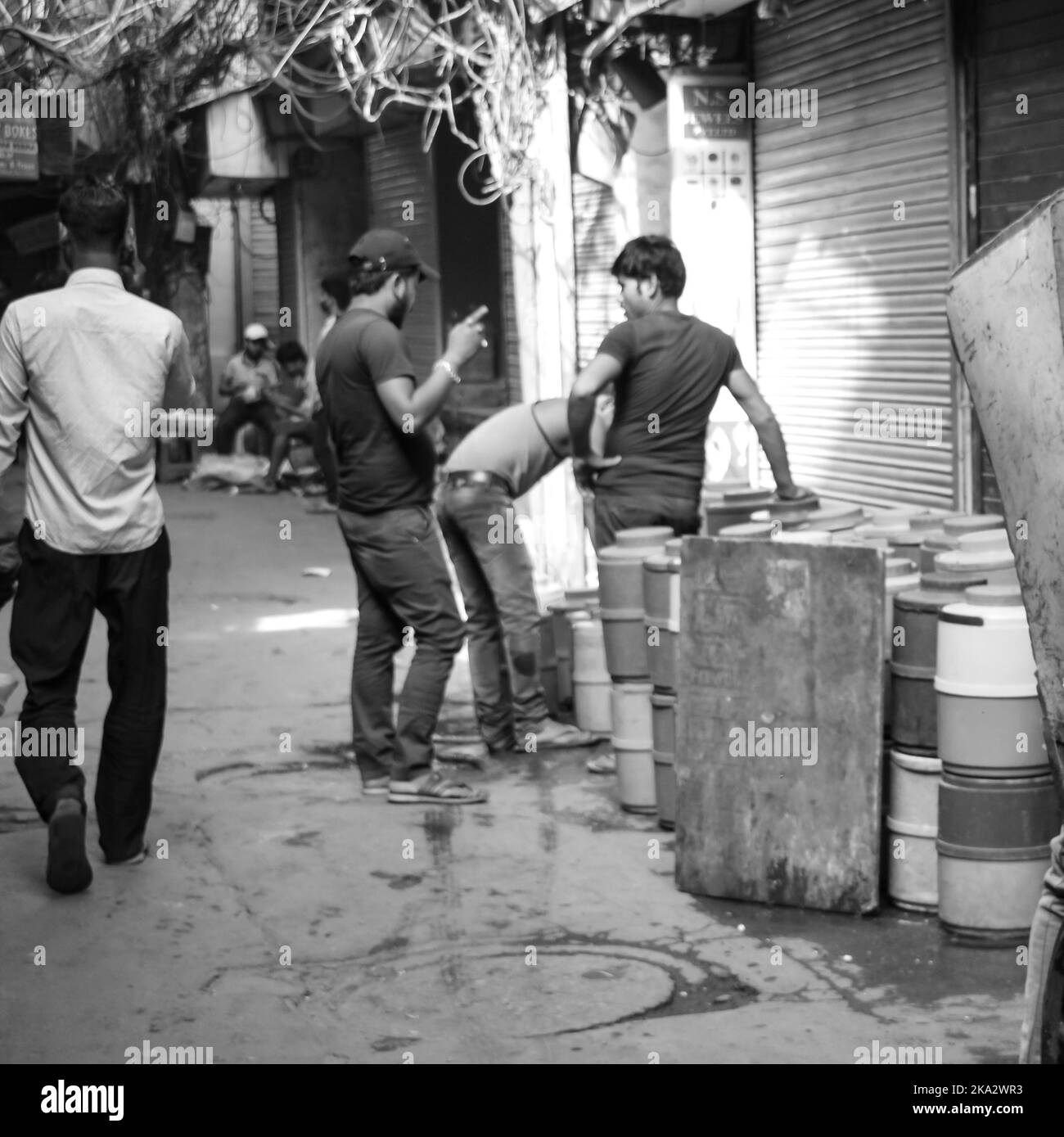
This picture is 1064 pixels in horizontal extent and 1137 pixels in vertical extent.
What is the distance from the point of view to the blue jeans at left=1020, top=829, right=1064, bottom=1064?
2496 mm

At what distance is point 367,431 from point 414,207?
429 inches

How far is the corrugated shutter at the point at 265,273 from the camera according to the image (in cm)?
2291

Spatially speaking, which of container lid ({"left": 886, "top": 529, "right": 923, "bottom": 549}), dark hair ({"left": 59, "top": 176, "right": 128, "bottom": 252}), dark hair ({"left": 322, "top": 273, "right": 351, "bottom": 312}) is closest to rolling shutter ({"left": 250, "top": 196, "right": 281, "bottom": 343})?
dark hair ({"left": 322, "top": 273, "right": 351, "bottom": 312})

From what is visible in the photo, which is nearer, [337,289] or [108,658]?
[108,658]

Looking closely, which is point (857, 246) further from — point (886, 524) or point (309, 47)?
point (309, 47)

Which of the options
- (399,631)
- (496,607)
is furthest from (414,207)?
(399,631)

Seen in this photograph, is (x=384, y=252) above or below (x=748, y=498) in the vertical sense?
above

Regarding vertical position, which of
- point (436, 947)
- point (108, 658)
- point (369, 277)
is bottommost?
point (436, 947)

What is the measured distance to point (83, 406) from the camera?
208 inches

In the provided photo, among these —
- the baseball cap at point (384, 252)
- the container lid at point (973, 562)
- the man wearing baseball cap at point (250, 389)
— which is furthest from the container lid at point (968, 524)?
the man wearing baseball cap at point (250, 389)

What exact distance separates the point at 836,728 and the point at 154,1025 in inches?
81.2

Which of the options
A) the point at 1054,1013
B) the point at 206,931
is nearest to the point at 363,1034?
the point at 206,931

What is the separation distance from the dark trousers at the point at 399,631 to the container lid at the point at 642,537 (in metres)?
0.68
